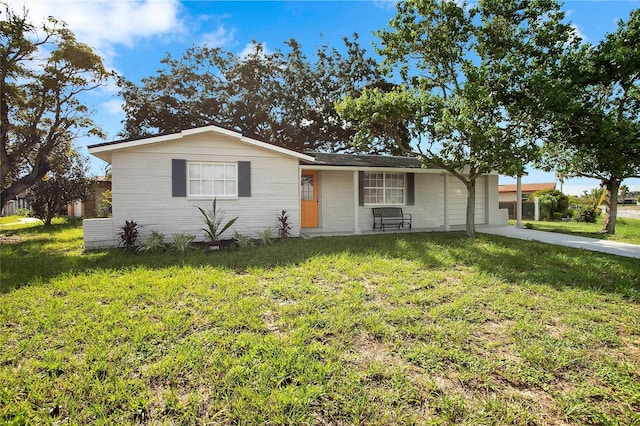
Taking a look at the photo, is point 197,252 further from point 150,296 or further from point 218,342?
point 218,342

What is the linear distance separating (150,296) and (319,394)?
3.31 meters

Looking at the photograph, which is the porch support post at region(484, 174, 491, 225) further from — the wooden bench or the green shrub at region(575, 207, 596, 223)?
the green shrub at region(575, 207, 596, 223)

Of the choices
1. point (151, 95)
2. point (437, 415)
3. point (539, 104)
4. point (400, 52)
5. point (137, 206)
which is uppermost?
point (151, 95)

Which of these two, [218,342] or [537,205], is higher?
[537,205]

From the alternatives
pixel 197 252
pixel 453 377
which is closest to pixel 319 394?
pixel 453 377

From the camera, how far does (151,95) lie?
20.8 metres

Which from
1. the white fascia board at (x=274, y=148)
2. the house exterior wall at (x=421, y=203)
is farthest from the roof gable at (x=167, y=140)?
the house exterior wall at (x=421, y=203)

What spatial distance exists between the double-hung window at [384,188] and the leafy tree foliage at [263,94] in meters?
9.14

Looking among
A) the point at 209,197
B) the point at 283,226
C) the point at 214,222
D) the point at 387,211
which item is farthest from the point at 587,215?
the point at 209,197

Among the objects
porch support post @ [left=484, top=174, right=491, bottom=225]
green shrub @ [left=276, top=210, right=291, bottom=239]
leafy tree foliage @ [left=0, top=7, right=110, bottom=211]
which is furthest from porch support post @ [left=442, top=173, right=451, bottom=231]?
leafy tree foliage @ [left=0, top=7, right=110, bottom=211]

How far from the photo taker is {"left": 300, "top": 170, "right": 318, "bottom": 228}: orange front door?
467 inches

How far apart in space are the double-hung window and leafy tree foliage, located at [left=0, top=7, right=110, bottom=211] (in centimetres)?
1441

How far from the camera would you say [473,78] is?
28.4 feet

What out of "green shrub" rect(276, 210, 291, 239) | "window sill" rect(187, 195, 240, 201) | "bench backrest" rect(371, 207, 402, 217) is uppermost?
"window sill" rect(187, 195, 240, 201)
